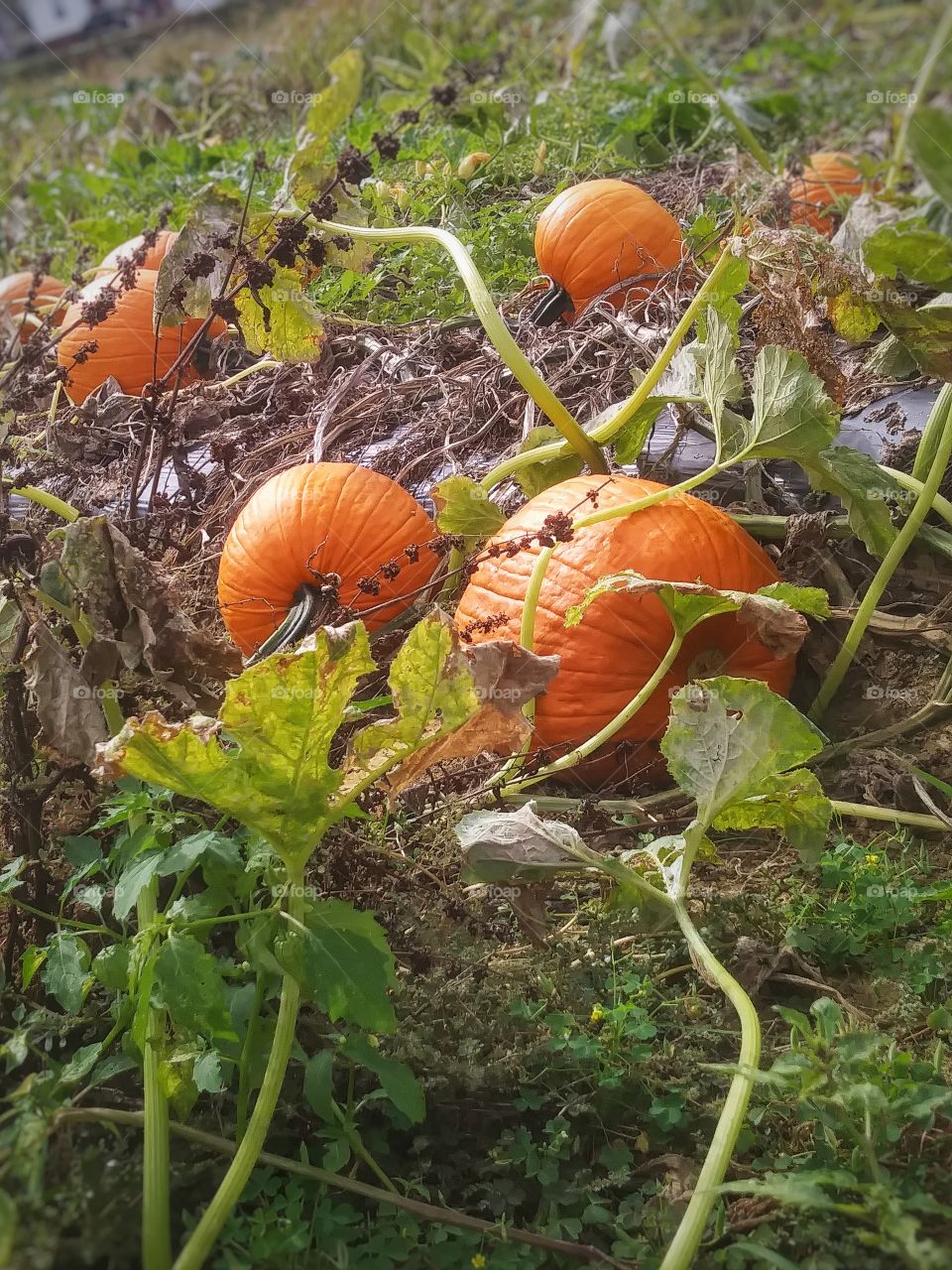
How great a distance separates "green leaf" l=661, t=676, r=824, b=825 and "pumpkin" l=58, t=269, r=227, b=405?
76.4 inches

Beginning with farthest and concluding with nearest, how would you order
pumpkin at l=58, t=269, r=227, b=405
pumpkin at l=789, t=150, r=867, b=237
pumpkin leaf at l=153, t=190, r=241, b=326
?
pumpkin at l=789, t=150, r=867, b=237
pumpkin at l=58, t=269, r=227, b=405
pumpkin leaf at l=153, t=190, r=241, b=326

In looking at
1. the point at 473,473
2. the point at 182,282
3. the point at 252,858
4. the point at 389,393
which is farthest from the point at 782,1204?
the point at 389,393

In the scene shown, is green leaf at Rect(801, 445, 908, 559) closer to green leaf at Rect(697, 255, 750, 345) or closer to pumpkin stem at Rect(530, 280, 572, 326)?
green leaf at Rect(697, 255, 750, 345)

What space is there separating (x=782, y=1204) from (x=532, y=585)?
3.13ft

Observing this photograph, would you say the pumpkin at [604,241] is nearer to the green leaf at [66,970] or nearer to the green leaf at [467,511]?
the green leaf at [467,511]

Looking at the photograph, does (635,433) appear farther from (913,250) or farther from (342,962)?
(342,962)

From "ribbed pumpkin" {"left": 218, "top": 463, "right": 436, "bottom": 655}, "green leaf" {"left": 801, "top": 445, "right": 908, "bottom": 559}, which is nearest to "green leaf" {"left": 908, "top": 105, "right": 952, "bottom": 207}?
"green leaf" {"left": 801, "top": 445, "right": 908, "bottom": 559}

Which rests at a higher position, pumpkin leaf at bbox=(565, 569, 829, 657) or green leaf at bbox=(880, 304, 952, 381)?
green leaf at bbox=(880, 304, 952, 381)

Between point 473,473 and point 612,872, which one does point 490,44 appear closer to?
point 473,473

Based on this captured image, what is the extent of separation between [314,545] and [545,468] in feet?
1.56

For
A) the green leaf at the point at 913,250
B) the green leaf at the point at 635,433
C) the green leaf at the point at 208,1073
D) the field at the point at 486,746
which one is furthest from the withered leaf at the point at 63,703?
the green leaf at the point at 913,250

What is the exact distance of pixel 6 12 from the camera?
11562 mm

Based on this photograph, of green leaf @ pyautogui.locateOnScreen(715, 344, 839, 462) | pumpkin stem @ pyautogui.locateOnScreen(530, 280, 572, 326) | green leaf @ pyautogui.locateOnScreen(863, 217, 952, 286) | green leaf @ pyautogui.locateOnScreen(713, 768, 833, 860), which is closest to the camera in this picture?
green leaf @ pyautogui.locateOnScreen(713, 768, 833, 860)

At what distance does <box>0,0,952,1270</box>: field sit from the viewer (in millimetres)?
1216
